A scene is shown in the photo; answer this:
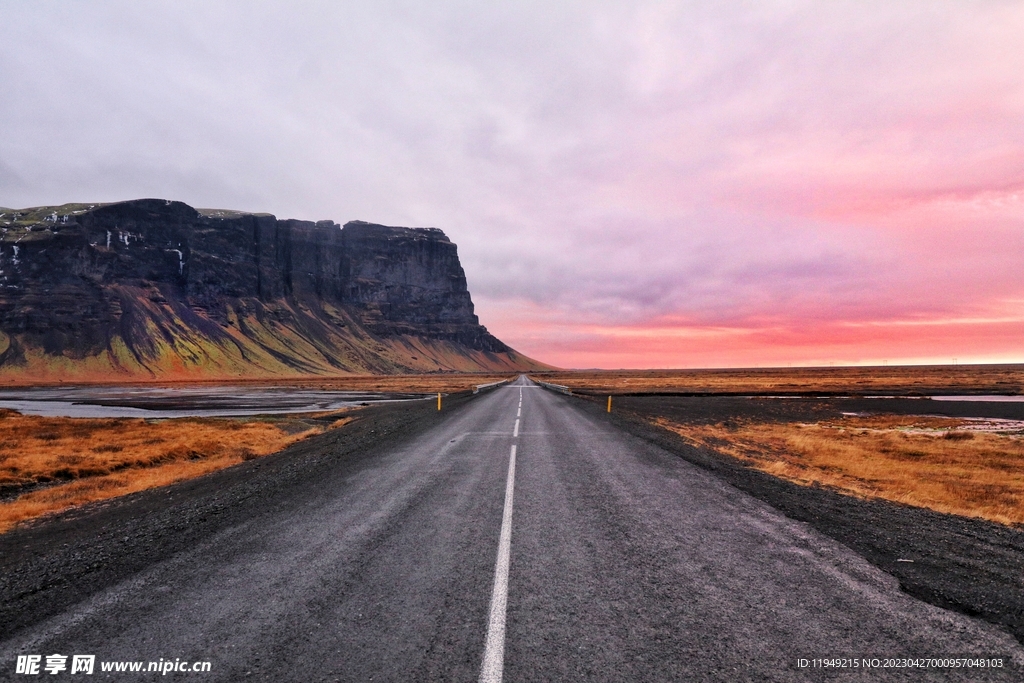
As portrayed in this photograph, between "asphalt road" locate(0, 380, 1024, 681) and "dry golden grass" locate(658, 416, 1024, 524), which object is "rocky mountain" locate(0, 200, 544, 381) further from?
"asphalt road" locate(0, 380, 1024, 681)

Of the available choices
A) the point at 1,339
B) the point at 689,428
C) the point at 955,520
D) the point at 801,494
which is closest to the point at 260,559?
the point at 801,494

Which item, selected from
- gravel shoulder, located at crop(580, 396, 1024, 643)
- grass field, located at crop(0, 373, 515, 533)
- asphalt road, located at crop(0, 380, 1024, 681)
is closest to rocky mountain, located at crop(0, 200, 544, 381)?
Answer: grass field, located at crop(0, 373, 515, 533)

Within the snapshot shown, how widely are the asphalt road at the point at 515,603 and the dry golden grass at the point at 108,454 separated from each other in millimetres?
7943

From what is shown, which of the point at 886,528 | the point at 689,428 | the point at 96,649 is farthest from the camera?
the point at 689,428

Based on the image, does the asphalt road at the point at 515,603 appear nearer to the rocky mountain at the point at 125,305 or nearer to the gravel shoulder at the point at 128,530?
the gravel shoulder at the point at 128,530

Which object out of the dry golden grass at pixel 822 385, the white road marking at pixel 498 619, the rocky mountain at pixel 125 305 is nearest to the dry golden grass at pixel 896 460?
the white road marking at pixel 498 619

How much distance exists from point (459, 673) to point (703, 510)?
5827 mm

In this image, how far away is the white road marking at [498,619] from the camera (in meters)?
3.66

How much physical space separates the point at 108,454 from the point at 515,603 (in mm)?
21238

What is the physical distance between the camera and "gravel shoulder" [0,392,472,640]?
5.52 metres

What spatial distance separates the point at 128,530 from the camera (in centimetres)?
798

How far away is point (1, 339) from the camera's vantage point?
13812 cm

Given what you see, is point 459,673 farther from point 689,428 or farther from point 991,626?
point 689,428

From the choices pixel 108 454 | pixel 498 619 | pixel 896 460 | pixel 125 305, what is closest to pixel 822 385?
pixel 896 460
